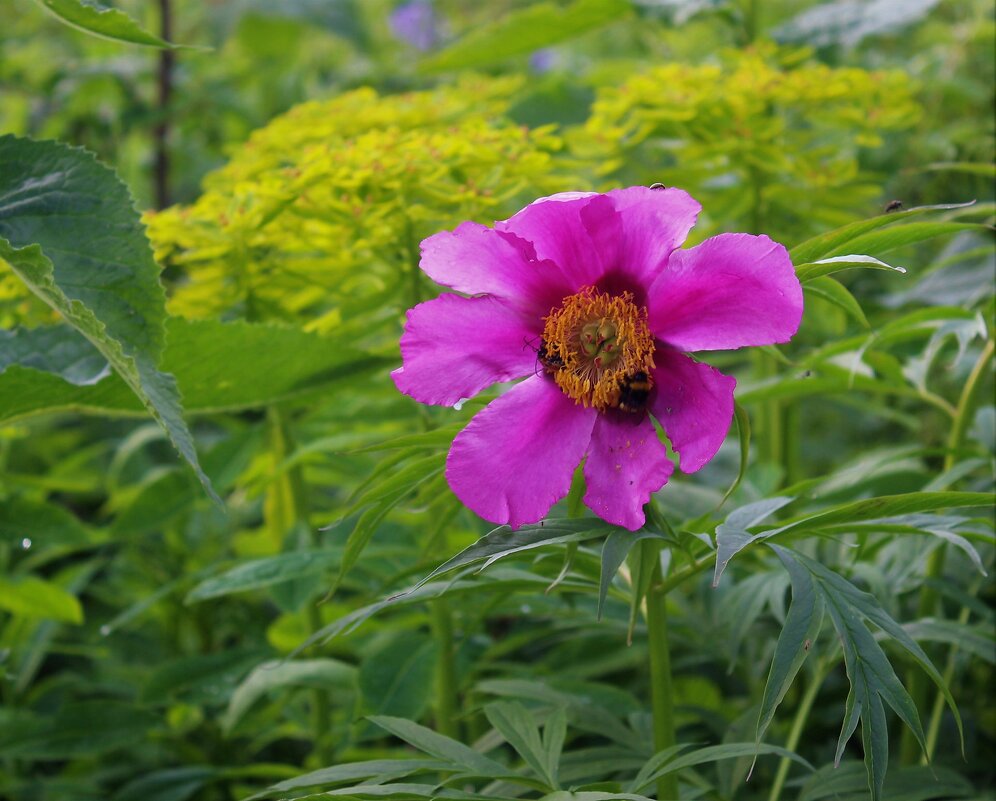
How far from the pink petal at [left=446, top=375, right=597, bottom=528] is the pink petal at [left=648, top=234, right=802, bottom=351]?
0.23ft

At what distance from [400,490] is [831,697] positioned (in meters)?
0.59

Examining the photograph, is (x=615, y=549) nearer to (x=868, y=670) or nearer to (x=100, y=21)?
(x=868, y=670)

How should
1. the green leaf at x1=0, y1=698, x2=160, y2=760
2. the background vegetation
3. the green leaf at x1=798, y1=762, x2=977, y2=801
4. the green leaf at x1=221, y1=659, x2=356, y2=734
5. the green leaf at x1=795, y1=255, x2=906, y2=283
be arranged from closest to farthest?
the green leaf at x1=795, y1=255, x2=906, y2=283
the background vegetation
the green leaf at x1=798, y1=762, x2=977, y2=801
the green leaf at x1=221, y1=659, x2=356, y2=734
the green leaf at x1=0, y1=698, x2=160, y2=760

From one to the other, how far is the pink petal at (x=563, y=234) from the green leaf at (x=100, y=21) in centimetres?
23

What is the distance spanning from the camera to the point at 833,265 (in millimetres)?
548

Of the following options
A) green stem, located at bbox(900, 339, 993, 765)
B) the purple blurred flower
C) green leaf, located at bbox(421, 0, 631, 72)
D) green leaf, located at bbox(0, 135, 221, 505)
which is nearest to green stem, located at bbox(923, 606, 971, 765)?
green stem, located at bbox(900, 339, 993, 765)

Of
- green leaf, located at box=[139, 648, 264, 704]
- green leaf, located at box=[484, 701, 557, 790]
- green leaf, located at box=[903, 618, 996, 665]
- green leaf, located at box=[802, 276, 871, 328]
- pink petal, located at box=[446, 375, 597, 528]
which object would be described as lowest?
green leaf, located at box=[139, 648, 264, 704]

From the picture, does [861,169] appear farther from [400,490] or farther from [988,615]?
[400,490]

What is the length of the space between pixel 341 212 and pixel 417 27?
1663 mm

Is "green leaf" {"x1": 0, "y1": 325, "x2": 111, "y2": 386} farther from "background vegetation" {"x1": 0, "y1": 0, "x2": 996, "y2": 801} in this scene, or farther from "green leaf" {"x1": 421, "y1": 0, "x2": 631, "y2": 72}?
"green leaf" {"x1": 421, "y1": 0, "x2": 631, "y2": 72}

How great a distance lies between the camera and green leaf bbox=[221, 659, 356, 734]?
93 cm

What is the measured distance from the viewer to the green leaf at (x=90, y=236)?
634mm

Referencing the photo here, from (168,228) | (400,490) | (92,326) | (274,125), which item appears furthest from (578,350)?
(274,125)

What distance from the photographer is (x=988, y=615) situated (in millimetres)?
812
